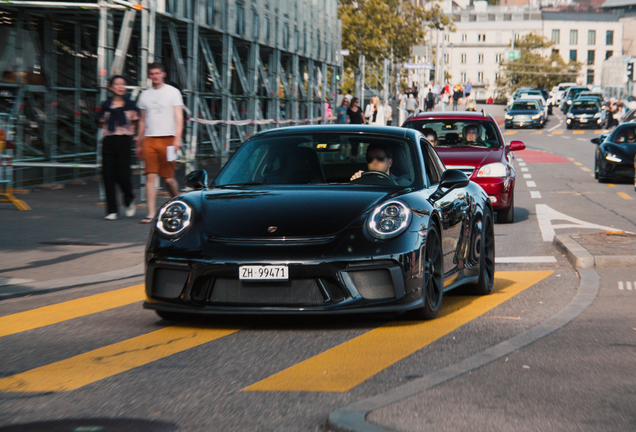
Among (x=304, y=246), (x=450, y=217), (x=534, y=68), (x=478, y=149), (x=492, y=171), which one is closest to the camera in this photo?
(x=304, y=246)

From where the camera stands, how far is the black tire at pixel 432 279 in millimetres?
5957

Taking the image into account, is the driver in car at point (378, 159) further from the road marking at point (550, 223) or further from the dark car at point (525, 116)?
the dark car at point (525, 116)

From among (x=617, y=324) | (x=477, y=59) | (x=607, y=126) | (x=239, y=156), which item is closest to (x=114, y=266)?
(x=239, y=156)

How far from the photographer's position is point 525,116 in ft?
186

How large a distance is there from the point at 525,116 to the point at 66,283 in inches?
2019

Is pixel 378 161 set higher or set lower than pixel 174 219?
higher

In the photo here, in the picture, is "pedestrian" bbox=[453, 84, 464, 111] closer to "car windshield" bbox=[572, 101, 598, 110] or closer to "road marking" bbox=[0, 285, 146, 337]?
"car windshield" bbox=[572, 101, 598, 110]

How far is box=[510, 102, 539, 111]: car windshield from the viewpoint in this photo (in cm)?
5747

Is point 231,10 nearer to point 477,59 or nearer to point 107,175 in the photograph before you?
point 107,175

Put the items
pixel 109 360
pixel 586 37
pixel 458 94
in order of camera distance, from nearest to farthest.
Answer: pixel 109 360, pixel 458 94, pixel 586 37

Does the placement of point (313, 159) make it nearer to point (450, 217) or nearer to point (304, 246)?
point (450, 217)

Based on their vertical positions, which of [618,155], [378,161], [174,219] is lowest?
[618,155]

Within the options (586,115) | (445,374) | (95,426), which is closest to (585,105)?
(586,115)

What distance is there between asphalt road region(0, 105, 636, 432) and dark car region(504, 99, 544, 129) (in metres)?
50.0
